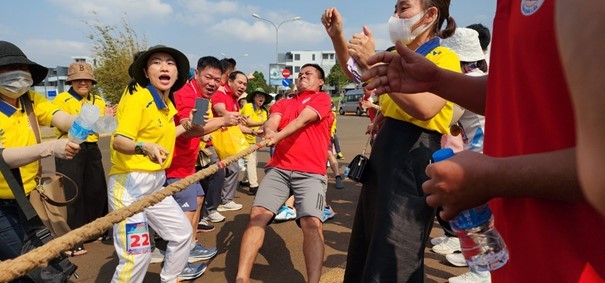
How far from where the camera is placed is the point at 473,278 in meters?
3.31

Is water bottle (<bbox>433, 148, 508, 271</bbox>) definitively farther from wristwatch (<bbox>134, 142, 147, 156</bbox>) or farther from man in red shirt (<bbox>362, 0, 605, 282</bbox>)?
wristwatch (<bbox>134, 142, 147, 156</bbox>)

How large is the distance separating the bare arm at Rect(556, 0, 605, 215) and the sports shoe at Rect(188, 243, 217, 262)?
395cm

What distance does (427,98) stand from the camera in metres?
1.75

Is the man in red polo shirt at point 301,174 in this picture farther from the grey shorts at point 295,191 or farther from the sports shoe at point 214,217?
the sports shoe at point 214,217

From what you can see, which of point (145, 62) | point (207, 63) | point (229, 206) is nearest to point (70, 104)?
point (207, 63)

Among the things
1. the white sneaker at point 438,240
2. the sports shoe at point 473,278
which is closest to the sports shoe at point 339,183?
the white sneaker at point 438,240

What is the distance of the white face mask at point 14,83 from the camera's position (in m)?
2.56

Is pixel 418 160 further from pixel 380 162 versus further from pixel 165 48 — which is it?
pixel 165 48

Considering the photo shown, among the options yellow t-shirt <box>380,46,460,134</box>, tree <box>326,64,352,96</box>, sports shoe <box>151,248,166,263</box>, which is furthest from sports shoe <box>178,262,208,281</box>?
tree <box>326,64,352,96</box>

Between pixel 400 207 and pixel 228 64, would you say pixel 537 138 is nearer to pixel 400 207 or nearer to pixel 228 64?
pixel 400 207

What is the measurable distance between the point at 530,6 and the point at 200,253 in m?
3.91

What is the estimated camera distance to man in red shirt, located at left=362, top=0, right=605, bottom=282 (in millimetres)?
790

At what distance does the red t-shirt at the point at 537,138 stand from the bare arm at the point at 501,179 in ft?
0.26

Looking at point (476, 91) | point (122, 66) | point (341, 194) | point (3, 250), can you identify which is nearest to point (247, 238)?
point (3, 250)
